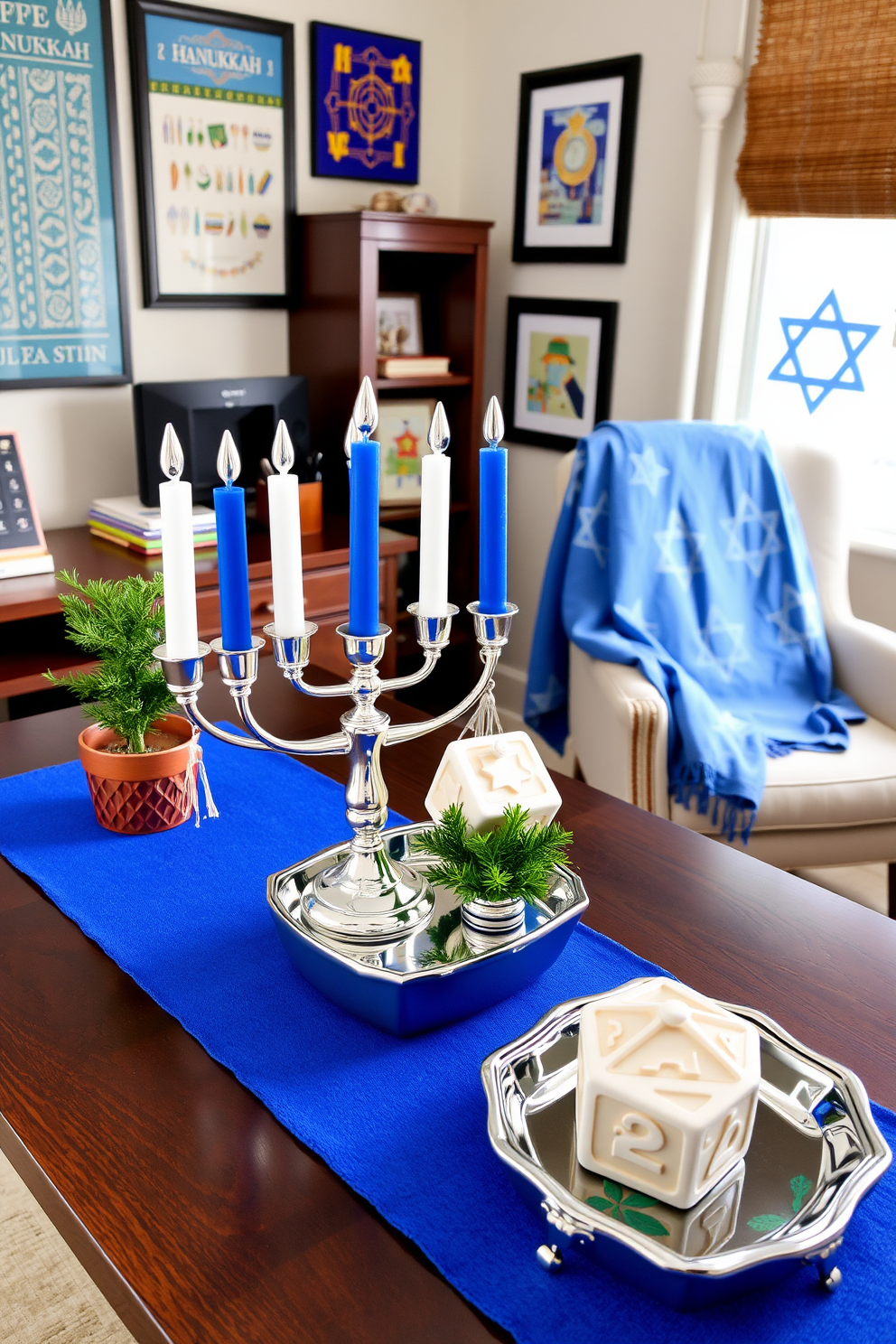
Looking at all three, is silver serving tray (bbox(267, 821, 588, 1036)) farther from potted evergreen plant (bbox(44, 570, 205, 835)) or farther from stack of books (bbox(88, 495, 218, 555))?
stack of books (bbox(88, 495, 218, 555))

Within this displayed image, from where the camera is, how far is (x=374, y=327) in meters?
2.74

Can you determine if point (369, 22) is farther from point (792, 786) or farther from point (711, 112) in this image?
point (792, 786)

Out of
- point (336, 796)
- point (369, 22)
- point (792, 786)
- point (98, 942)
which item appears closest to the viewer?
point (98, 942)

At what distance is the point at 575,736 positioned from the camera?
223cm

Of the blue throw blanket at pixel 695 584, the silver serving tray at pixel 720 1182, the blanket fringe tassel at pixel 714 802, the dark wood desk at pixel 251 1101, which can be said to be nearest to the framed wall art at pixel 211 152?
the blue throw blanket at pixel 695 584

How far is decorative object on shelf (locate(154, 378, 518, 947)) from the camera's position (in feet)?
2.58

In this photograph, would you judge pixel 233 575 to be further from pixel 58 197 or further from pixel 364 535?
Result: pixel 58 197

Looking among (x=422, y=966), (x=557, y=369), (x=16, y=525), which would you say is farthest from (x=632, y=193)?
(x=422, y=966)

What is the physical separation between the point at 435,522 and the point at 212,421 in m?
1.88

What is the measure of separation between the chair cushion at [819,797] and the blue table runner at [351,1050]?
36.1 inches

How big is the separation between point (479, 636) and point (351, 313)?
201cm

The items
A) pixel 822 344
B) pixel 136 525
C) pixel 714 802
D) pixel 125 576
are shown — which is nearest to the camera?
pixel 714 802

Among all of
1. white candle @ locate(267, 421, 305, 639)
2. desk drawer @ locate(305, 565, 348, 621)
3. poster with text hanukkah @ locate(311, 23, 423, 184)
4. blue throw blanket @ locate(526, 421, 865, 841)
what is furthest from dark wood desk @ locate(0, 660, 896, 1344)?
poster with text hanukkah @ locate(311, 23, 423, 184)

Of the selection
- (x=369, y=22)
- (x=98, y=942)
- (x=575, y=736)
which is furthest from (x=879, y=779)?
(x=369, y=22)
